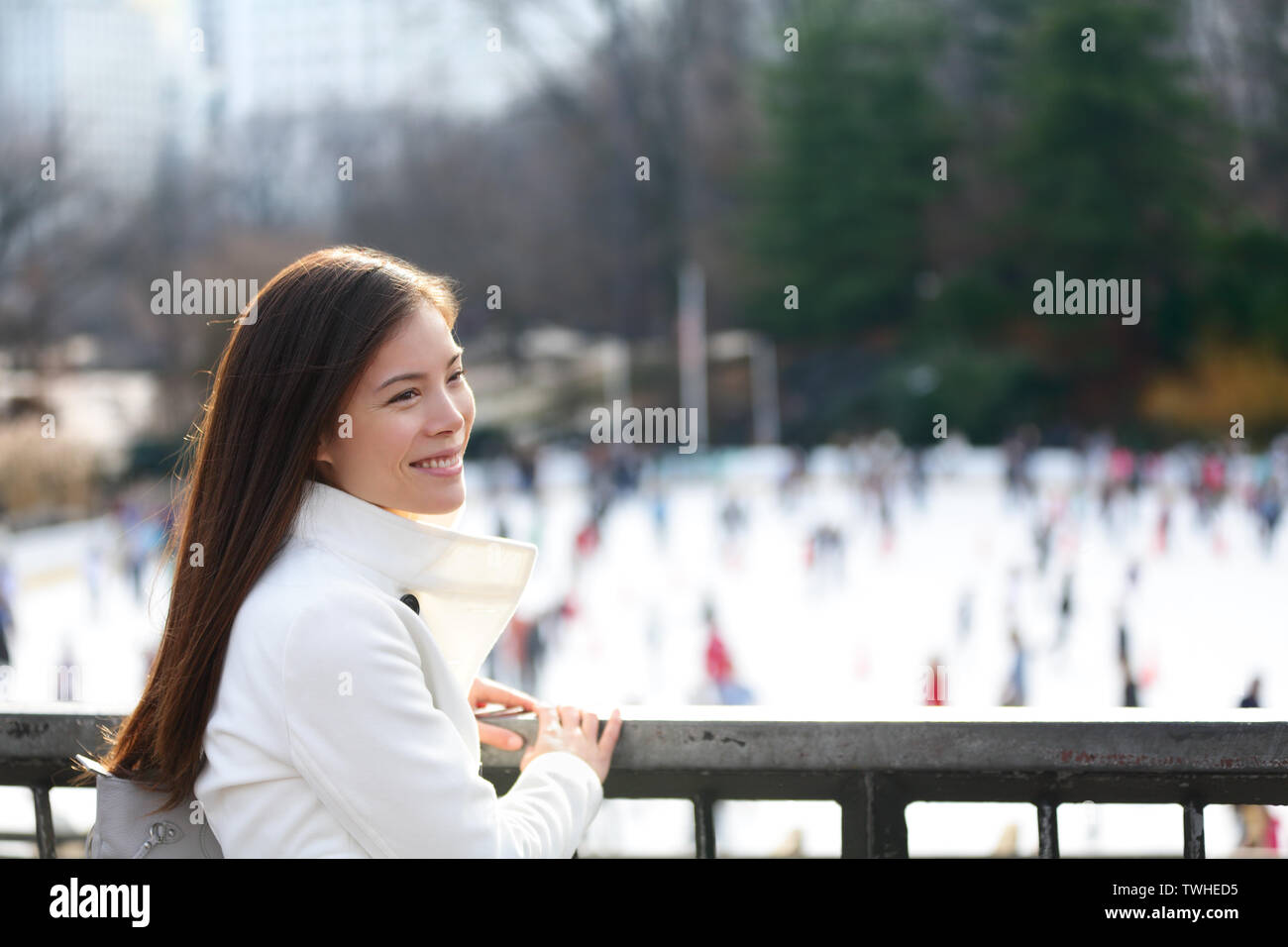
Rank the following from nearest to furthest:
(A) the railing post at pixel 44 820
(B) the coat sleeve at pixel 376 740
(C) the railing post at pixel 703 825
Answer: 1. (B) the coat sleeve at pixel 376 740
2. (C) the railing post at pixel 703 825
3. (A) the railing post at pixel 44 820

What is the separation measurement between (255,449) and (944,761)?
763mm

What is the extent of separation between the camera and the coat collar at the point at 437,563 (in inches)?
48.8

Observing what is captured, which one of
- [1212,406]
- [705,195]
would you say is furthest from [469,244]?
[1212,406]

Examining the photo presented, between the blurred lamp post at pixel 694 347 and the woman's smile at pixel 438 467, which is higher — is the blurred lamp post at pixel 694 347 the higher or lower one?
the higher one

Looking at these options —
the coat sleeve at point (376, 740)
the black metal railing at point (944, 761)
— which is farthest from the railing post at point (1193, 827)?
the coat sleeve at point (376, 740)

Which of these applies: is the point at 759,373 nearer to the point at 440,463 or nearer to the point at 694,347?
the point at 694,347

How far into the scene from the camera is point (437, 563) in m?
1.28

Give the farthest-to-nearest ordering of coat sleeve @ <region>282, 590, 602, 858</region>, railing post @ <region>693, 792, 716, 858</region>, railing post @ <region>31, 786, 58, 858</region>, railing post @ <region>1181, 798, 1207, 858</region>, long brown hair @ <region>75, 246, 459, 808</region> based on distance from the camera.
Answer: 1. railing post @ <region>31, 786, 58, 858</region>
2. railing post @ <region>693, 792, 716, 858</region>
3. railing post @ <region>1181, 798, 1207, 858</region>
4. long brown hair @ <region>75, 246, 459, 808</region>
5. coat sleeve @ <region>282, 590, 602, 858</region>

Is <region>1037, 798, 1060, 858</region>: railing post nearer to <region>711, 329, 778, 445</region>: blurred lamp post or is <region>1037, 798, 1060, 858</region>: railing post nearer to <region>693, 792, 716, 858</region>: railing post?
<region>693, 792, 716, 858</region>: railing post

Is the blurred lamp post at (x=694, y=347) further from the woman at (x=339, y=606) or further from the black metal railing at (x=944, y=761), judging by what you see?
the woman at (x=339, y=606)

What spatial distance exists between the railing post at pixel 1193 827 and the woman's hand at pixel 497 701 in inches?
27.6

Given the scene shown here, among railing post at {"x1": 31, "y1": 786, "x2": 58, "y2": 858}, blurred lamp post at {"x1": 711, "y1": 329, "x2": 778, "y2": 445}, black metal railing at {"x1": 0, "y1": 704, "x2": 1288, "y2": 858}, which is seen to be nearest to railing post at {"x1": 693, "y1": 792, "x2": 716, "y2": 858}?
black metal railing at {"x1": 0, "y1": 704, "x2": 1288, "y2": 858}

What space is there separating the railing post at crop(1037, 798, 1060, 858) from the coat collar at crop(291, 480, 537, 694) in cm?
59

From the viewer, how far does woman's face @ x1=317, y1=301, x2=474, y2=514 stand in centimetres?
127
